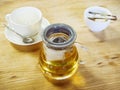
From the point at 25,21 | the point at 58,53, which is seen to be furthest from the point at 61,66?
the point at 25,21

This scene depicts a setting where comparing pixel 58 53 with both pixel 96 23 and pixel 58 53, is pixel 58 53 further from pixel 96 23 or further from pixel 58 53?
pixel 96 23

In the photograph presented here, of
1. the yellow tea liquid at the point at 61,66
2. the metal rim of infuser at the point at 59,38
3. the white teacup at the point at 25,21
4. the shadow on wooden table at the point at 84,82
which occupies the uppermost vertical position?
the metal rim of infuser at the point at 59,38

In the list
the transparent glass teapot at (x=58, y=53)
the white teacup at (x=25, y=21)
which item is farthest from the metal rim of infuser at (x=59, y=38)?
the white teacup at (x=25, y=21)

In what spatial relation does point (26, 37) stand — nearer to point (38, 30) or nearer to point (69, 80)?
point (38, 30)

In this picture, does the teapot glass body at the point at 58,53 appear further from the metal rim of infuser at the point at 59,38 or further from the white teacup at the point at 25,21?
the white teacup at the point at 25,21

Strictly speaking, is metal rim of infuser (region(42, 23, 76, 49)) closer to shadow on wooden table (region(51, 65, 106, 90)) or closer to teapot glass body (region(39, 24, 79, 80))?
teapot glass body (region(39, 24, 79, 80))
